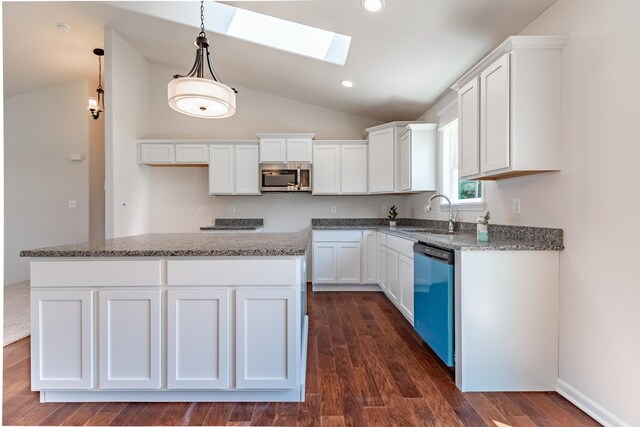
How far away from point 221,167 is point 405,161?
251 cm

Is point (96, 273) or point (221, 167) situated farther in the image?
point (221, 167)

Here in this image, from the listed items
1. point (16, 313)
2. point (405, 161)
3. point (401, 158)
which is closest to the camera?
point (16, 313)

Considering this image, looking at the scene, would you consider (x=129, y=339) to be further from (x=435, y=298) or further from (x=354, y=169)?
(x=354, y=169)

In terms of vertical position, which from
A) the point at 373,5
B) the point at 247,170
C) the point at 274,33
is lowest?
the point at 247,170

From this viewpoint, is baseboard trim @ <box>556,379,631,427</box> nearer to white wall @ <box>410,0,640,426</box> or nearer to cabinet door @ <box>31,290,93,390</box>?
white wall @ <box>410,0,640,426</box>

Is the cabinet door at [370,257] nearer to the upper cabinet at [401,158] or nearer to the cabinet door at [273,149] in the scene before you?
the upper cabinet at [401,158]

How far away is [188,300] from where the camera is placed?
1857 millimetres

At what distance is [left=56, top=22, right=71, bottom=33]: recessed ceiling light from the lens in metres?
3.63

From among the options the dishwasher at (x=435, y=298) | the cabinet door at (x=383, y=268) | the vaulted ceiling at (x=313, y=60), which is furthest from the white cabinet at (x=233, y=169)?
the dishwasher at (x=435, y=298)

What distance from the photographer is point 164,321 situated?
1857 millimetres

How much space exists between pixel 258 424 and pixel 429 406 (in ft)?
3.25

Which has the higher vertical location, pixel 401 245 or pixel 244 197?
pixel 244 197

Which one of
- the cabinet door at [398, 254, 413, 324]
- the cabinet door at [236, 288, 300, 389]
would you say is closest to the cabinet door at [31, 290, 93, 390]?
the cabinet door at [236, 288, 300, 389]

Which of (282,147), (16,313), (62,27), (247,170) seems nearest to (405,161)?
(282,147)
